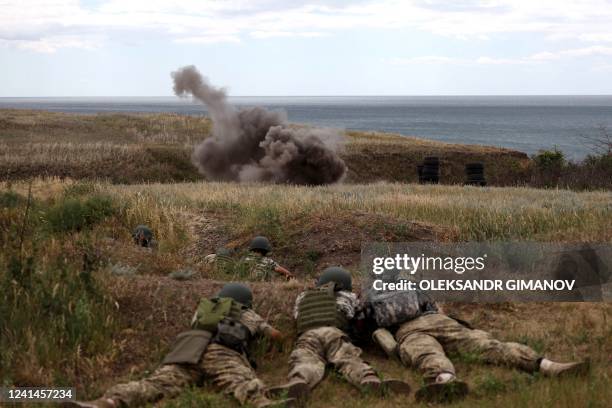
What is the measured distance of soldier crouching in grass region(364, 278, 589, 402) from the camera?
7.72 meters

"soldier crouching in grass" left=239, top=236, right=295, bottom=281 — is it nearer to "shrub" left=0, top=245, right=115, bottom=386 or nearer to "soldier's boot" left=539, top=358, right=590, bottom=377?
"shrub" left=0, top=245, right=115, bottom=386

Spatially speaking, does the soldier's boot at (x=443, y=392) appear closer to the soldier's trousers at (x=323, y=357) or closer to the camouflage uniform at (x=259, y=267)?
the soldier's trousers at (x=323, y=357)

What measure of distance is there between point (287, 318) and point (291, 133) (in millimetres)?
27834

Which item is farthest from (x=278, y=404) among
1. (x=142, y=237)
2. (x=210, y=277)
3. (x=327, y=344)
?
(x=142, y=237)

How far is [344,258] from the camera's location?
1528 centimetres

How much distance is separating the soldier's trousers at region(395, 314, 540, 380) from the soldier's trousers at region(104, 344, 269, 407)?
1844 millimetres

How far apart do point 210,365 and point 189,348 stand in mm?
299

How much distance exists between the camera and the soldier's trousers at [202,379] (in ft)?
24.1

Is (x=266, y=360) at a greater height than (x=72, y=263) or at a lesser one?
lesser

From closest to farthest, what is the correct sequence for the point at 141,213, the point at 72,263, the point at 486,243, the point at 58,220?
the point at 72,263 → the point at 486,243 → the point at 58,220 → the point at 141,213

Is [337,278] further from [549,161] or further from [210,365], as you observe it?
[549,161]

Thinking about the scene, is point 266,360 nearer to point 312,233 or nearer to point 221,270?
point 221,270

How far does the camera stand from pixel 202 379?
7953 millimetres

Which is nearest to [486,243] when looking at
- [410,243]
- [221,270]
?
[410,243]
